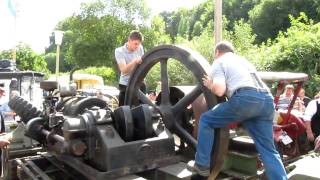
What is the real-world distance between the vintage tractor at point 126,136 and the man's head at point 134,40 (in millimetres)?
655

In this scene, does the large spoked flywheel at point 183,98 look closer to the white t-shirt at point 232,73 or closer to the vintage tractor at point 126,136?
the vintage tractor at point 126,136

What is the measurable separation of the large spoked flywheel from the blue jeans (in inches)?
4.6

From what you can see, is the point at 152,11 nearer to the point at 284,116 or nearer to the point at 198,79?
the point at 284,116

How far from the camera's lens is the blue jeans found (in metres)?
3.46

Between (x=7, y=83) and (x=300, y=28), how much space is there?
→ 11.3m

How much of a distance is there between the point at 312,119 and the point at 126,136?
5030mm

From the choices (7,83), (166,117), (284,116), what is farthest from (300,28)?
(166,117)

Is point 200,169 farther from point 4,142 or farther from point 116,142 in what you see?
point 4,142

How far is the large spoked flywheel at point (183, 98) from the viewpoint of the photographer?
139 inches

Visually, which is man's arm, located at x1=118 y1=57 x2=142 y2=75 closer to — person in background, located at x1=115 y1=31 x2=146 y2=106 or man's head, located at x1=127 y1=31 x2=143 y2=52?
person in background, located at x1=115 y1=31 x2=146 y2=106

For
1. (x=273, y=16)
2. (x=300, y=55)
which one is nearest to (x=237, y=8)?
(x=273, y=16)

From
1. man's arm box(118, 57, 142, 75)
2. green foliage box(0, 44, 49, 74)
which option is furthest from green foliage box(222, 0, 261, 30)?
man's arm box(118, 57, 142, 75)

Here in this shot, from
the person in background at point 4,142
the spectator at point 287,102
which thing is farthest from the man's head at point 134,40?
the spectator at point 287,102

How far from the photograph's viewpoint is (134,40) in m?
5.13
